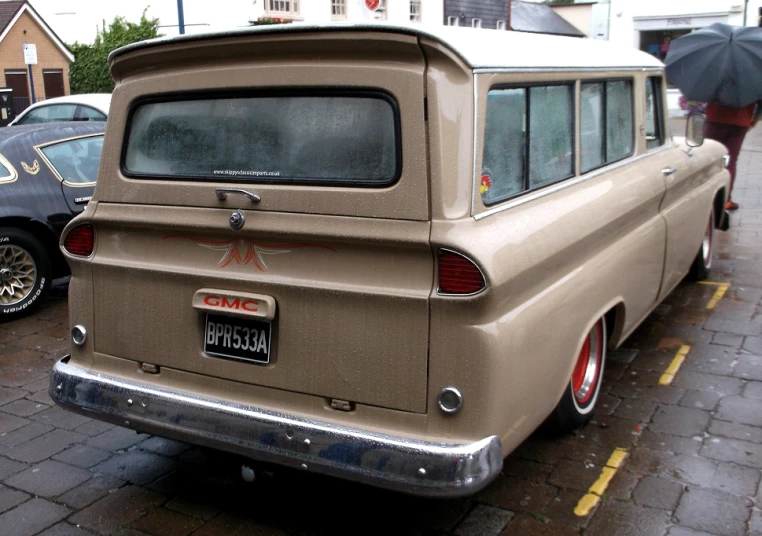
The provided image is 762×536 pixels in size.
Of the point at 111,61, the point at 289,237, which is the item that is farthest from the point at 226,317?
the point at 111,61

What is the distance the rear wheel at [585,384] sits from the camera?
4.12 metres

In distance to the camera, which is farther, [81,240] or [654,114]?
[654,114]

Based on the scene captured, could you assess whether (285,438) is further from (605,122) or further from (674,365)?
(674,365)

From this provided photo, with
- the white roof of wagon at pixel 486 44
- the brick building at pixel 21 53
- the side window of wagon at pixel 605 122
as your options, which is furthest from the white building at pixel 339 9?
the white roof of wagon at pixel 486 44

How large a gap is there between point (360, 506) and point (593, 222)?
1.68 meters

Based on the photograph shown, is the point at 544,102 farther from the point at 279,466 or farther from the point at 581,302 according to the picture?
the point at 279,466

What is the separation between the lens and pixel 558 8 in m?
45.8

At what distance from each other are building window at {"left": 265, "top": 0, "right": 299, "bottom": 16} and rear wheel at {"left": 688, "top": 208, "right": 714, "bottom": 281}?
22.3m

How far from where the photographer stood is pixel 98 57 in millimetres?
29984

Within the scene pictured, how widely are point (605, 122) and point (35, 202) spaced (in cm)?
463

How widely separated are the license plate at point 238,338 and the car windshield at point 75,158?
4151 millimetres

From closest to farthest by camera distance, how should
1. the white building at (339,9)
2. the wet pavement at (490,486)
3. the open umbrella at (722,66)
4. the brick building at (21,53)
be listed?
the wet pavement at (490,486) → the open umbrella at (722,66) → the white building at (339,9) → the brick building at (21,53)

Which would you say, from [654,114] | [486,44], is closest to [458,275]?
[486,44]

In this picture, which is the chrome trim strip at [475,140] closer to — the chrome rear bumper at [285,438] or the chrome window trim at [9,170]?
the chrome rear bumper at [285,438]
